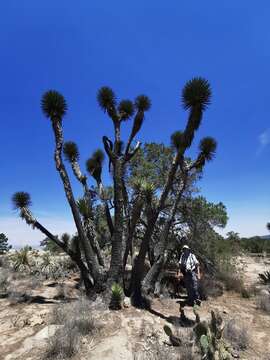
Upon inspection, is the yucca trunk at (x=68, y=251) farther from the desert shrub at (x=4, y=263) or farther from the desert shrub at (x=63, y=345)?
the desert shrub at (x=4, y=263)

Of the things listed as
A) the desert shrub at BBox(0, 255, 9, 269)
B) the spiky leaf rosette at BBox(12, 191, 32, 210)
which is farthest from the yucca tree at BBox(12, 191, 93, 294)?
the desert shrub at BBox(0, 255, 9, 269)

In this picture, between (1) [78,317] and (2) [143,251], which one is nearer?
(1) [78,317]

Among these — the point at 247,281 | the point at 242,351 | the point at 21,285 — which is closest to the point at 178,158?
the point at 242,351

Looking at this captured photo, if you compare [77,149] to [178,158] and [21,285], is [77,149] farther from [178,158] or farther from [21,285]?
[21,285]

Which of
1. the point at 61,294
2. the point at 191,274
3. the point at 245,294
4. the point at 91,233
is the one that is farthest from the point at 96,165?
the point at 245,294

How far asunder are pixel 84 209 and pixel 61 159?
71.6 inches

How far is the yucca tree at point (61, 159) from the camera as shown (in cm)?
938

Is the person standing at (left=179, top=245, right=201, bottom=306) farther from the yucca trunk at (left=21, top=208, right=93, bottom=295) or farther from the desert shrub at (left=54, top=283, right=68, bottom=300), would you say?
the desert shrub at (left=54, top=283, right=68, bottom=300)

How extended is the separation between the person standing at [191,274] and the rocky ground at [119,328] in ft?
1.36

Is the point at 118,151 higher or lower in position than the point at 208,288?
higher

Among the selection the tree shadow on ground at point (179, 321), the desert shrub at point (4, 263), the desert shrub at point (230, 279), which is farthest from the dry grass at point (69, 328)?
the desert shrub at point (4, 263)

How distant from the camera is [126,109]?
34.8 feet

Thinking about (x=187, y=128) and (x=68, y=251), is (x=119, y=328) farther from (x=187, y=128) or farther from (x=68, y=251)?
(x=187, y=128)

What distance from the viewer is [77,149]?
11133 mm
